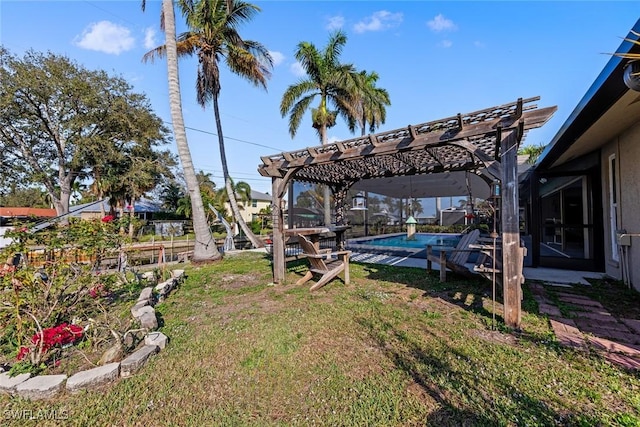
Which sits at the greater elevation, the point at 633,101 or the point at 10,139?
the point at 10,139

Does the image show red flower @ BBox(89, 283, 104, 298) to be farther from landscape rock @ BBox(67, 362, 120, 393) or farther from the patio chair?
the patio chair

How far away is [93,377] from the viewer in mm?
2312

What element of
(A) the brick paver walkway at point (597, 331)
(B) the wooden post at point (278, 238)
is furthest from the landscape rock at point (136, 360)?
(A) the brick paver walkway at point (597, 331)

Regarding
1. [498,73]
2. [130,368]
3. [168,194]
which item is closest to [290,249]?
[130,368]

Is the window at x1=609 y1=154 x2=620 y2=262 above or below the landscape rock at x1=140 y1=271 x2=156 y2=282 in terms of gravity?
above

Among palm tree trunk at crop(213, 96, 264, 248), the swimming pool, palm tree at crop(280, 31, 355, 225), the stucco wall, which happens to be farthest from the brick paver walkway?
palm tree trunk at crop(213, 96, 264, 248)

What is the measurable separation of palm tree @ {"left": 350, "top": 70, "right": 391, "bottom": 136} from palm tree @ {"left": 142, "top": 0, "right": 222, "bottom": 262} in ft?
21.7

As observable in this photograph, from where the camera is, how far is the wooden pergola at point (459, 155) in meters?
3.28

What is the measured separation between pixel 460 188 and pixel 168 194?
85.2 ft

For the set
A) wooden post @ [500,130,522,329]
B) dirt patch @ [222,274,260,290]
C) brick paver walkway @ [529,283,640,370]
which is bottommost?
dirt patch @ [222,274,260,290]

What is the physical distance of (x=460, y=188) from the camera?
13625 mm

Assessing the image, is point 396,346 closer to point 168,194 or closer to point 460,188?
point 460,188

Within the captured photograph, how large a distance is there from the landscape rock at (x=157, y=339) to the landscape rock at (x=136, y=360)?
0.07 m

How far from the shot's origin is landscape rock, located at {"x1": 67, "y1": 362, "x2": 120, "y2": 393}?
2240mm
